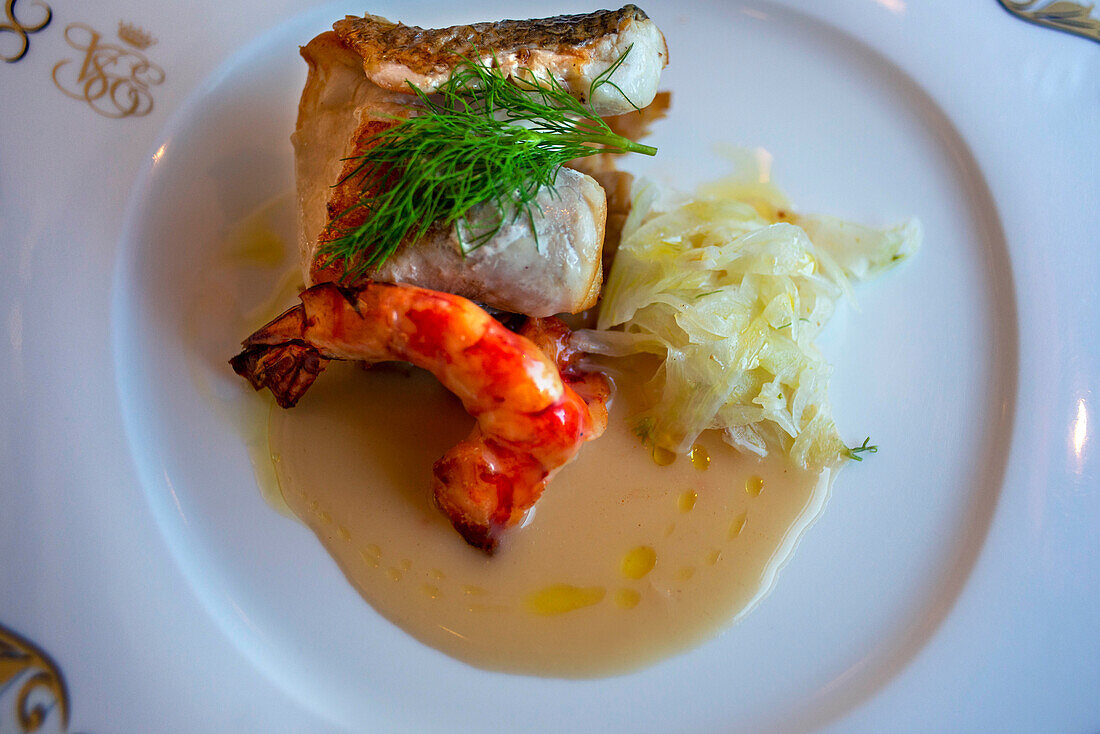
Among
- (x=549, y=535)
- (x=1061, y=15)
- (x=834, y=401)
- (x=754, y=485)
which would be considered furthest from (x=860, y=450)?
(x=1061, y=15)

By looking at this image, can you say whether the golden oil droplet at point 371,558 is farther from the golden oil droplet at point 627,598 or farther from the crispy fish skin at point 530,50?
the crispy fish skin at point 530,50

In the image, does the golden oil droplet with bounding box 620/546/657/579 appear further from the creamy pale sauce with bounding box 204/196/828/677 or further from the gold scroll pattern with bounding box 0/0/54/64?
the gold scroll pattern with bounding box 0/0/54/64

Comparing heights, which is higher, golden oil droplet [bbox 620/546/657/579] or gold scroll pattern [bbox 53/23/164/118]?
gold scroll pattern [bbox 53/23/164/118]

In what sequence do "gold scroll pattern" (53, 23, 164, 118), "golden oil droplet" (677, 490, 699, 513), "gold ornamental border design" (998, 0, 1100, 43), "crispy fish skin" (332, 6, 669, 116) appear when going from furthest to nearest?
"gold ornamental border design" (998, 0, 1100, 43) < "gold scroll pattern" (53, 23, 164, 118) < "golden oil droplet" (677, 490, 699, 513) < "crispy fish skin" (332, 6, 669, 116)

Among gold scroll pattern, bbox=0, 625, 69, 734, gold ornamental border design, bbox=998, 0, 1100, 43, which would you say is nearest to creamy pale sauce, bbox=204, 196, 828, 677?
gold scroll pattern, bbox=0, 625, 69, 734

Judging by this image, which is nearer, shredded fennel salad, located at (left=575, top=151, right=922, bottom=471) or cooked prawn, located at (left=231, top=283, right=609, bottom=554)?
cooked prawn, located at (left=231, top=283, right=609, bottom=554)

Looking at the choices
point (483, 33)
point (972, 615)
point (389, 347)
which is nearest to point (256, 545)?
point (389, 347)

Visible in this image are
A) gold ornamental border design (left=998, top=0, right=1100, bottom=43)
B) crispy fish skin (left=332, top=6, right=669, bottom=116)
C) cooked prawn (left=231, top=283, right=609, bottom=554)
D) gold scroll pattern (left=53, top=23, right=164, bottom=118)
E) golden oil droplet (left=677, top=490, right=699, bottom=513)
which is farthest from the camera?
gold ornamental border design (left=998, top=0, right=1100, bottom=43)

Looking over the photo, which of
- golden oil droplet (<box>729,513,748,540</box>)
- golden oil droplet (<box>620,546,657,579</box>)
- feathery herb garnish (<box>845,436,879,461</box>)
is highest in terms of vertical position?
feathery herb garnish (<box>845,436,879,461</box>)
